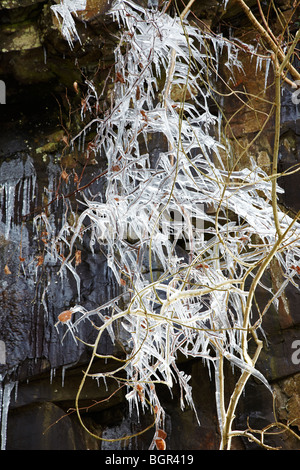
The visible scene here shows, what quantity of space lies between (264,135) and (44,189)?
1797 millimetres

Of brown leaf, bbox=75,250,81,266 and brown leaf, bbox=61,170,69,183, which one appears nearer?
brown leaf, bbox=75,250,81,266

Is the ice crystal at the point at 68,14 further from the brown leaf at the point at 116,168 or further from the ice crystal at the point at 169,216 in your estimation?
the brown leaf at the point at 116,168

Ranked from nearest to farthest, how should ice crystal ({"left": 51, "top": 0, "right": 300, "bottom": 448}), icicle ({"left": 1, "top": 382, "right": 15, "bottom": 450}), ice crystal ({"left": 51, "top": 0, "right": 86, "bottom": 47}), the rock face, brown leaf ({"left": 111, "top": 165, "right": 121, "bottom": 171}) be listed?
1. ice crystal ({"left": 51, "top": 0, "right": 300, "bottom": 448})
2. brown leaf ({"left": 111, "top": 165, "right": 121, "bottom": 171})
3. icicle ({"left": 1, "top": 382, "right": 15, "bottom": 450})
4. the rock face
5. ice crystal ({"left": 51, "top": 0, "right": 86, "bottom": 47})

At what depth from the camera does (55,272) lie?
12.1 ft

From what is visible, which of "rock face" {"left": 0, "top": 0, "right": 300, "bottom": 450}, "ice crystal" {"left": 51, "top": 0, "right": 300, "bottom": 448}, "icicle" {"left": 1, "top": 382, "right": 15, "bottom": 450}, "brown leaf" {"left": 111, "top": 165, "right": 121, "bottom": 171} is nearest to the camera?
"ice crystal" {"left": 51, "top": 0, "right": 300, "bottom": 448}

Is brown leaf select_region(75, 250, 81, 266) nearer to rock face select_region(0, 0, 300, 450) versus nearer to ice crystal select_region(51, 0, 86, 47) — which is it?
rock face select_region(0, 0, 300, 450)

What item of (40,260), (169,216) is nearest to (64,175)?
(40,260)

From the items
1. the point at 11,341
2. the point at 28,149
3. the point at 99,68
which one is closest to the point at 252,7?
the point at 99,68

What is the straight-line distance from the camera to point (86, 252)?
3.70 metres

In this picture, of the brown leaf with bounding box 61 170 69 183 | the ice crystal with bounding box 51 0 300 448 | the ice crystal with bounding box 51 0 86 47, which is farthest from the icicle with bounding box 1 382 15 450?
the ice crystal with bounding box 51 0 86 47

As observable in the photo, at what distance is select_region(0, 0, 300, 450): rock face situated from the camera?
11.2ft

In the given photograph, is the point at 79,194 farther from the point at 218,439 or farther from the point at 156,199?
the point at 218,439

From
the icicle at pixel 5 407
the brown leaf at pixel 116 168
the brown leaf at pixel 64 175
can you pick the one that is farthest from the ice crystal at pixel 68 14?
the icicle at pixel 5 407

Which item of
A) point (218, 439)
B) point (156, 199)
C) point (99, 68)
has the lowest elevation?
point (218, 439)
